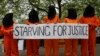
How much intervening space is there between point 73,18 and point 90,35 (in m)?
0.82

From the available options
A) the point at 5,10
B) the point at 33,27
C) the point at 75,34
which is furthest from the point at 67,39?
the point at 5,10

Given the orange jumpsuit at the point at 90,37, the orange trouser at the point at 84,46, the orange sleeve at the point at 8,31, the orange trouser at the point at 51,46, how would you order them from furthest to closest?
the orange trouser at the point at 84,46 → the orange trouser at the point at 51,46 → the orange jumpsuit at the point at 90,37 → the orange sleeve at the point at 8,31

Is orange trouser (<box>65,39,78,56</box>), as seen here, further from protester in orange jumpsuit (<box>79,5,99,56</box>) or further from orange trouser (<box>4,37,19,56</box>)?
orange trouser (<box>4,37,19,56</box>)

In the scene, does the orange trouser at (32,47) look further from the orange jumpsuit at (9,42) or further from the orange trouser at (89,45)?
the orange trouser at (89,45)

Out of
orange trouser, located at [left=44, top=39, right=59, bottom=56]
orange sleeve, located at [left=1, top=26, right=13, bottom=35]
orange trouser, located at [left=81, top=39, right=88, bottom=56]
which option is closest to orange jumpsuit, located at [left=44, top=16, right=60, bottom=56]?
orange trouser, located at [left=44, top=39, right=59, bottom=56]

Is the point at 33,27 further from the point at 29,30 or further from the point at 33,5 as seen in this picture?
the point at 33,5

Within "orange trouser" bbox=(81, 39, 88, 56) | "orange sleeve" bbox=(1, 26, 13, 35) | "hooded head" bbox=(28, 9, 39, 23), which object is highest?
"hooded head" bbox=(28, 9, 39, 23)

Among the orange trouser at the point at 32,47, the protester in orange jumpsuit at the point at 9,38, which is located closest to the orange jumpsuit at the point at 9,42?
the protester in orange jumpsuit at the point at 9,38

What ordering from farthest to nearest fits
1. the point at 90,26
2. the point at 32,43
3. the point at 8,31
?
the point at 32,43, the point at 90,26, the point at 8,31

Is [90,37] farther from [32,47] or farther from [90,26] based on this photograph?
[32,47]

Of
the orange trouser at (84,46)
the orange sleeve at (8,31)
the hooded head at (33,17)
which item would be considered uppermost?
the hooded head at (33,17)

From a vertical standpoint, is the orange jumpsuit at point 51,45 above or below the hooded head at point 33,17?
below

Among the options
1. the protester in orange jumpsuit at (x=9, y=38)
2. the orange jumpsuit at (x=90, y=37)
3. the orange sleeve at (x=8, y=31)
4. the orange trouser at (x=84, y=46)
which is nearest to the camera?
the orange sleeve at (x=8, y=31)

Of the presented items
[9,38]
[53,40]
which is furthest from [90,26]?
[9,38]
